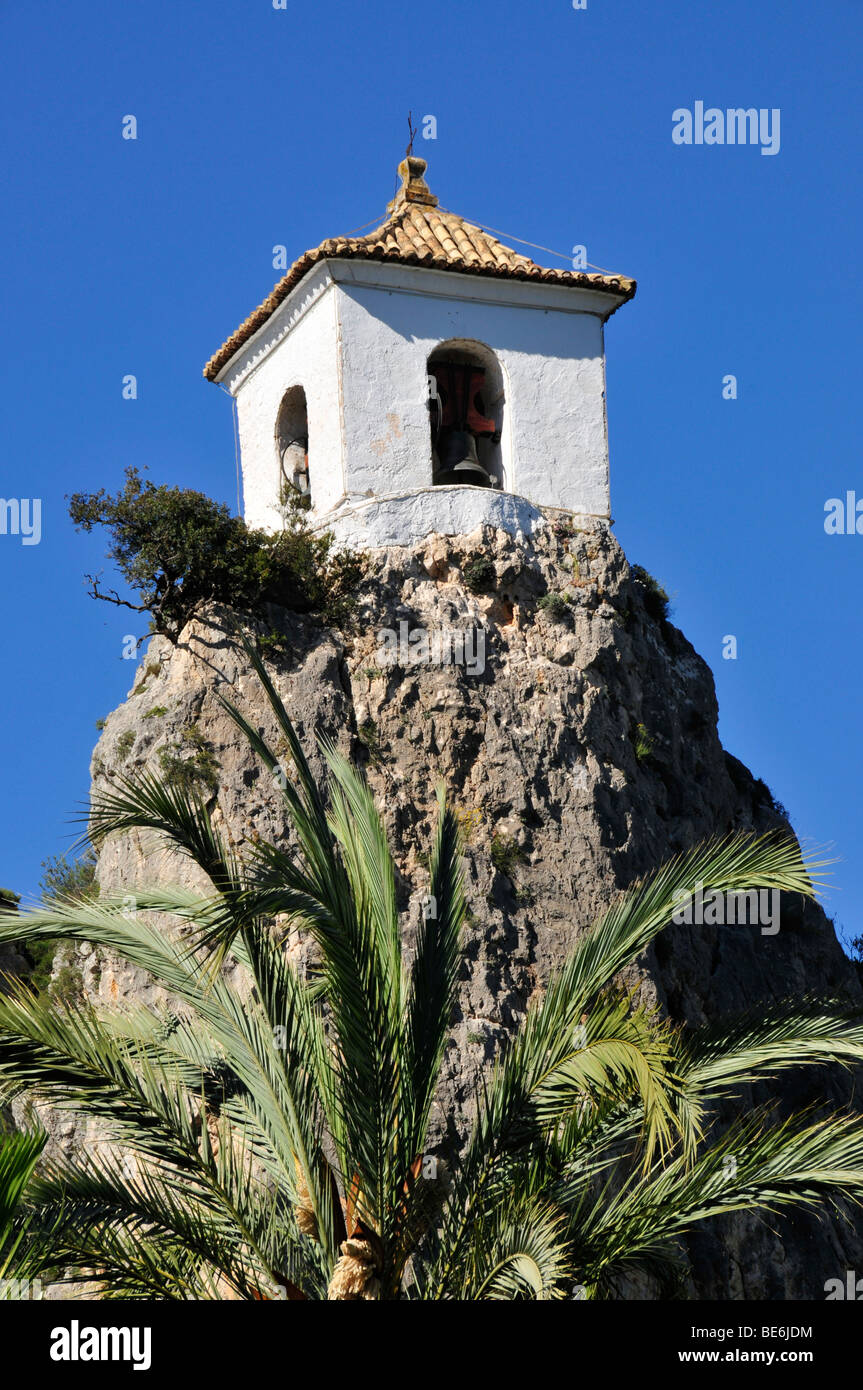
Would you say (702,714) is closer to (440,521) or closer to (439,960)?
(440,521)

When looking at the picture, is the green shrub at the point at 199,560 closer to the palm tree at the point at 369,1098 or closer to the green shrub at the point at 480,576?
the green shrub at the point at 480,576

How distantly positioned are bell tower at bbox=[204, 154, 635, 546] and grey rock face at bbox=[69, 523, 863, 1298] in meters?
0.66

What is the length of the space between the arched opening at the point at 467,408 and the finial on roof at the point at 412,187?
2.20m

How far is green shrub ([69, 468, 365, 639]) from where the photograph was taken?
1814 centimetres

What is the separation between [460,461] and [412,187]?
3.92 metres

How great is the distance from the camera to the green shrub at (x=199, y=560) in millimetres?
18141

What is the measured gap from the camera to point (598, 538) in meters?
20.2

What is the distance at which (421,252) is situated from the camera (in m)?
20.2

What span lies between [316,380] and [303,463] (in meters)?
1.14

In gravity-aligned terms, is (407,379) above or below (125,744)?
above

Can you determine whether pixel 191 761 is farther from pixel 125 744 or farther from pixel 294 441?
pixel 294 441

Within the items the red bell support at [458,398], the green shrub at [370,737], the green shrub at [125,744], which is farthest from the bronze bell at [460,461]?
the green shrub at [125,744]

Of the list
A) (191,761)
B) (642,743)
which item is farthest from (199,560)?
(642,743)
